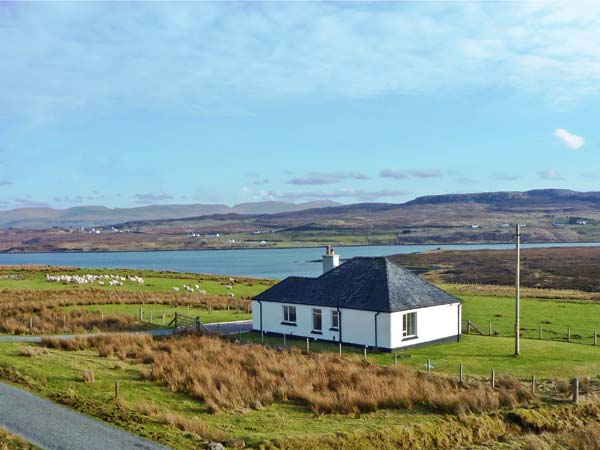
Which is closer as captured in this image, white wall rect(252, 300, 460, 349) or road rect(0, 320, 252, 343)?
white wall rect(252, 300, 460, 349)

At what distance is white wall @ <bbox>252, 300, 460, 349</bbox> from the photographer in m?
31.0

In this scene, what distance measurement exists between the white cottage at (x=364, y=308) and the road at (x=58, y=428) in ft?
55.1

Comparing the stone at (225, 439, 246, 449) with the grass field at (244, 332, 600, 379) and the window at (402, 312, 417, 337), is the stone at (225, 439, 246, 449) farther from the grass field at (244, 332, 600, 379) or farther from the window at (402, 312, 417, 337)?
the window at (402, 312, 417, 337)

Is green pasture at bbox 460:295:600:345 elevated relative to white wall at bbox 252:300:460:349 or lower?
lower

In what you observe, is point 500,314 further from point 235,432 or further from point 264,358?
point 235,432

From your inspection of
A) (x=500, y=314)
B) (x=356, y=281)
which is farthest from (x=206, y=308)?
(x=500, y=314)

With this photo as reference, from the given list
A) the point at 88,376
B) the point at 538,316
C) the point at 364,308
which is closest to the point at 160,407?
the point at 88,376

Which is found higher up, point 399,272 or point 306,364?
point 399,272

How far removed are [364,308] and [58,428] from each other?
1799cm

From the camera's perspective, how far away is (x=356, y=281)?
34.2 meters

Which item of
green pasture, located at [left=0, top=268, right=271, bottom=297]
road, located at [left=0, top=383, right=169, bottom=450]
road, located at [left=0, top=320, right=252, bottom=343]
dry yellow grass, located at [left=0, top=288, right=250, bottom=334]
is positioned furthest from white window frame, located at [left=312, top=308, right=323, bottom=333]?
green pasture, located at [left=0, top=268, right=271, bottom=297]

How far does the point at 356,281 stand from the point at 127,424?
62.0 ft

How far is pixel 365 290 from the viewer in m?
32.9

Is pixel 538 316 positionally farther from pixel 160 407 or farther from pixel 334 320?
pixel 160 407
